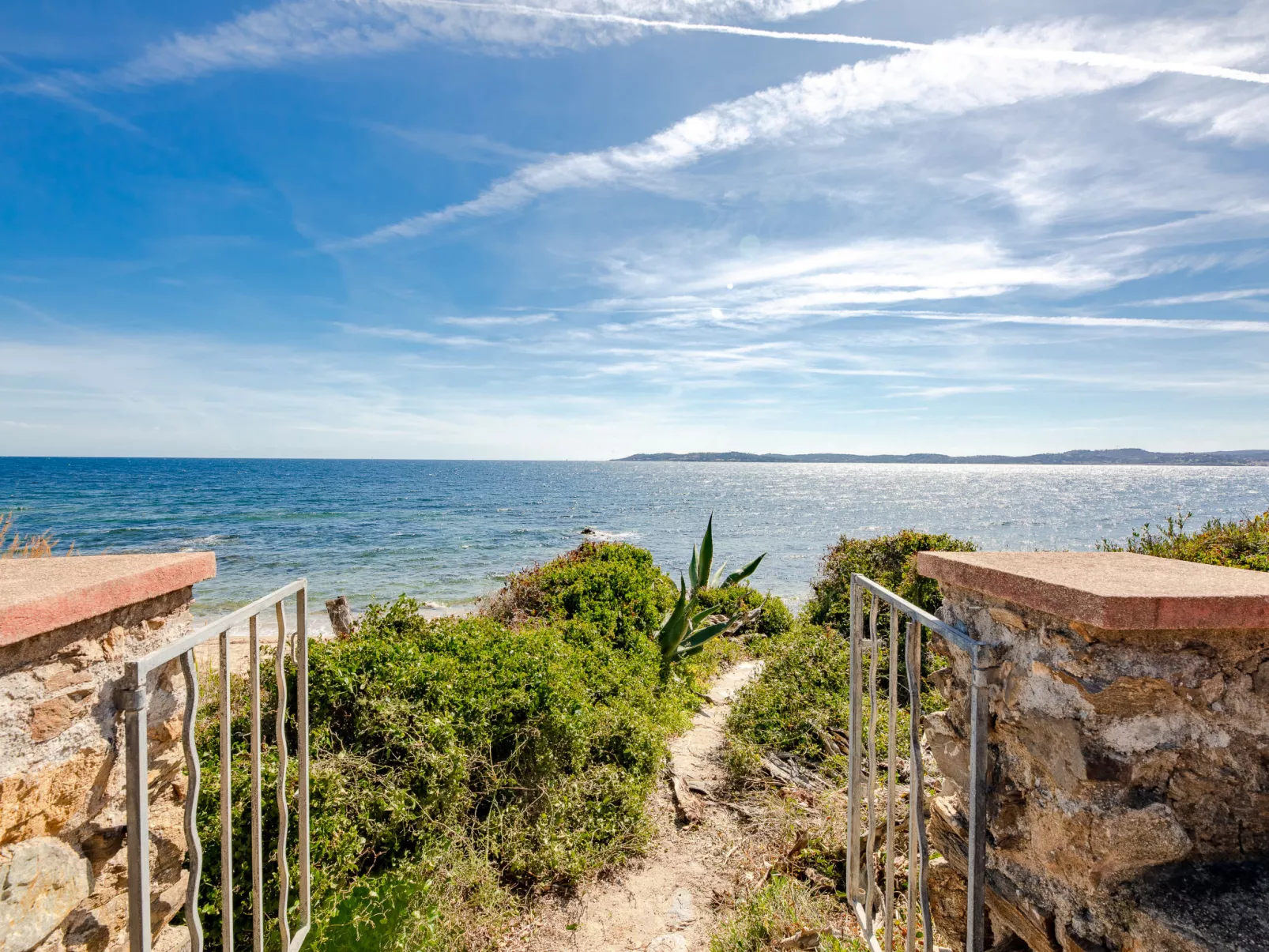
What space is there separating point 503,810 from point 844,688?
9.83ft

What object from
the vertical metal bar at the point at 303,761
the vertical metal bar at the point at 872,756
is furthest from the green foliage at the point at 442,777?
the vertical metal bar at the point at 872,756

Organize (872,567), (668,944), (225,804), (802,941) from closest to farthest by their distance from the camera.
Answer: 1. (225,804)
2. (802,941)
3. (668,944)
4. (872,567)

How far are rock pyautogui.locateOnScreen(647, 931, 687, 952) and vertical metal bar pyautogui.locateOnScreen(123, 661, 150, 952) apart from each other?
2240mm

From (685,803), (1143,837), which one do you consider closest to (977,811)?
(1143,837)

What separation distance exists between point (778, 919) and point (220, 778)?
237cm

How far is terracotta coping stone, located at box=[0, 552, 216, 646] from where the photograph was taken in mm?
1348

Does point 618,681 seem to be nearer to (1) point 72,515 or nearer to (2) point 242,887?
(2) point 242,887

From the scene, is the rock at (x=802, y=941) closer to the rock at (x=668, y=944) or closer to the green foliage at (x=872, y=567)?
the rock at (x=668, y=944)

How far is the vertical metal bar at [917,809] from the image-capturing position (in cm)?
171

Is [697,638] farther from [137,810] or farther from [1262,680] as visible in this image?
[137,810]

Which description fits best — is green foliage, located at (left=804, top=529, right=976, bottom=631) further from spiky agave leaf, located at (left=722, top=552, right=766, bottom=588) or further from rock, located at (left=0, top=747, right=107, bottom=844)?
rock, located at (left=0, top=747, right=107, bottom=844)

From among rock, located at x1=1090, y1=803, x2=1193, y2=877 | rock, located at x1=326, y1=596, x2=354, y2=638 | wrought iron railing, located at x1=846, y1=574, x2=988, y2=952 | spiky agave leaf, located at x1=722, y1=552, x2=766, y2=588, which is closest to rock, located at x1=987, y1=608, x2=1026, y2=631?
wrought iron railing, located at x1=846, y1=574, x2=988, y2=952

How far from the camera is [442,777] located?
3303 mm

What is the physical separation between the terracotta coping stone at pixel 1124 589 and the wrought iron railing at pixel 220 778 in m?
1.97
